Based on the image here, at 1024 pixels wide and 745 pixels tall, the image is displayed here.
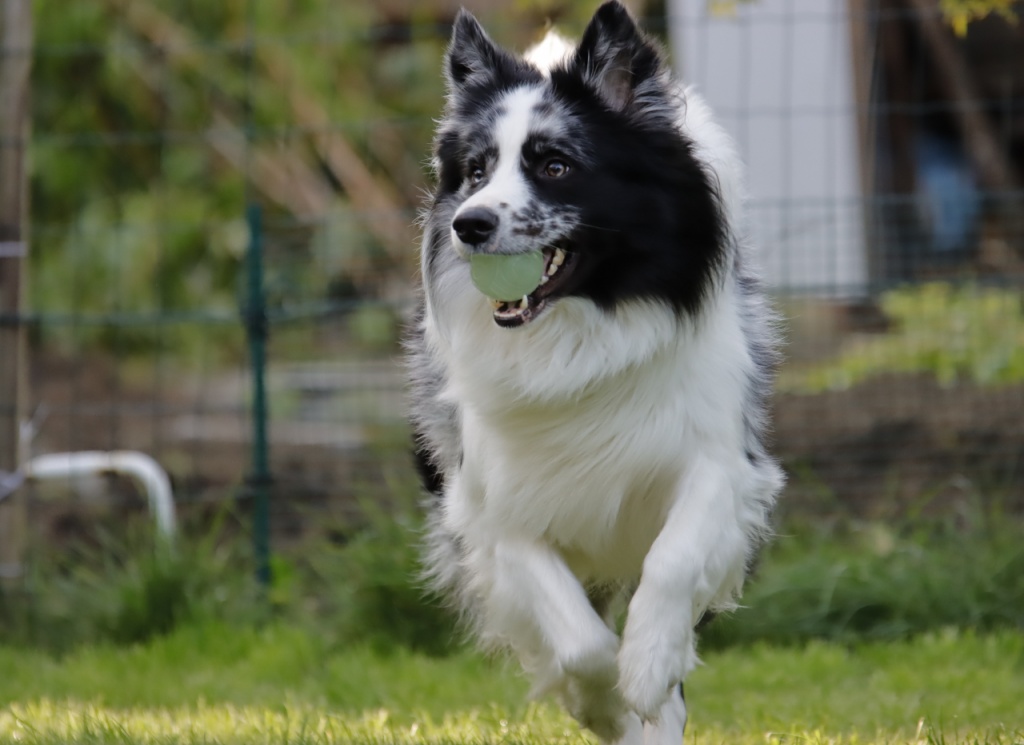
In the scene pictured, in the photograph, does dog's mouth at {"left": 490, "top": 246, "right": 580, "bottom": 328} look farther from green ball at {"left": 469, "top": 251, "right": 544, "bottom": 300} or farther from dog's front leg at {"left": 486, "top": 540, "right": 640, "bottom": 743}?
dog's front leg at {"left": 486, "top": 540, "right": 640, "bottom": 743}

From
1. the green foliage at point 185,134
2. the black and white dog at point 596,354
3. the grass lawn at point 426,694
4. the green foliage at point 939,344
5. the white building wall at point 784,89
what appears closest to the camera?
the black and white dog at point 596,354

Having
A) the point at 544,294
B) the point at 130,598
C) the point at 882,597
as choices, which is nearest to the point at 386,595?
the point at 130,598

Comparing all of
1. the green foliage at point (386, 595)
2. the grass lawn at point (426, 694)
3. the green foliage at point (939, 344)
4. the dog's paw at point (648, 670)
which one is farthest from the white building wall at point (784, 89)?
the dog's paw at point (648, 670)

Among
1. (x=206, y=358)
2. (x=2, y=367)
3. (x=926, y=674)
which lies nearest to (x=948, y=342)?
(x=926, y=674)

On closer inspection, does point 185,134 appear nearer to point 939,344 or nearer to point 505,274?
point 939,344

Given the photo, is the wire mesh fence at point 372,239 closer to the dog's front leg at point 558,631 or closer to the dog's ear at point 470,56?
the dog's ear at point 470,56

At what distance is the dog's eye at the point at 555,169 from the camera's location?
3383 millimetres

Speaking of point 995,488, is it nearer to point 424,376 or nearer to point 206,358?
point 424,376

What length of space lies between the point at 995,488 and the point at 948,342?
0.80 metres

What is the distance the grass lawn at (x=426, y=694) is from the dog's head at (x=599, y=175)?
116 centimetres

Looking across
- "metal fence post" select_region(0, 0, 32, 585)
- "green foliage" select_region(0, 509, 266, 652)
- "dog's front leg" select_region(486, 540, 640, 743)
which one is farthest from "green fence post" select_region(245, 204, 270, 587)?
"dog's front leg" select_region(486, 540, 640, 743)

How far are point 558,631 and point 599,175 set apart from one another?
1.07 m

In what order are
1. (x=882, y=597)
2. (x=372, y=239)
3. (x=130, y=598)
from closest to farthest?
(x=882, y=597) → (x=130, y=598) → (x=372, y=239)

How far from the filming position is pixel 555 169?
3.39 metres
